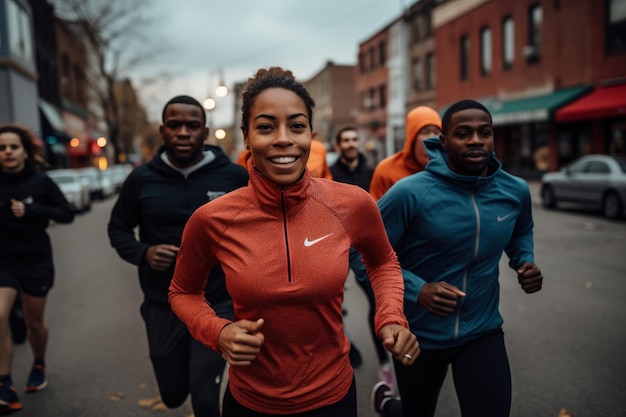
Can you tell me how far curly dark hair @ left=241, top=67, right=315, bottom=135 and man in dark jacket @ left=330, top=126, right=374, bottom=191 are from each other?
11.9 feet

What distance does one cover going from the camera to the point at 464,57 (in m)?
30.2

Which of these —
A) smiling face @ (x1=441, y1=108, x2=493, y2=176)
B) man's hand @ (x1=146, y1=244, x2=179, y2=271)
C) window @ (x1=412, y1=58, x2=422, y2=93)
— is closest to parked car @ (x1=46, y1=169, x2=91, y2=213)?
man's hand @ (x1=146, y1=244, x2=179, y2=271)

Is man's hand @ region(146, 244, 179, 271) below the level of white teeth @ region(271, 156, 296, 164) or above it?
below

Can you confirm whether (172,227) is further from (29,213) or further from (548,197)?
(548,197)

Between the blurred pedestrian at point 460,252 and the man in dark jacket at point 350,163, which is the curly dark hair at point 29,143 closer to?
the man in dark jacket at point 350,163

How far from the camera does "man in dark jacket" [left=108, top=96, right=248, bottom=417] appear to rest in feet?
10.3

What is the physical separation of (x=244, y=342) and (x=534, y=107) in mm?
23362

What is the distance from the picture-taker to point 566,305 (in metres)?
6.84

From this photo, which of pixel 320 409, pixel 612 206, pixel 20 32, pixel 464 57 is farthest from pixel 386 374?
pixel 20 32

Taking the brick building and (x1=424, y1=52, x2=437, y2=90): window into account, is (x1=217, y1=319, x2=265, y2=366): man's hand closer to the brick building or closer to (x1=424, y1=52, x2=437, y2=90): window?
the brick building

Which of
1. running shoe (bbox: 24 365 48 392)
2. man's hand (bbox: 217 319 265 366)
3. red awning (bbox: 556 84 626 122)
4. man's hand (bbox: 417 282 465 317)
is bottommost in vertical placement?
running shoe (bbox: 24 365 48 392)

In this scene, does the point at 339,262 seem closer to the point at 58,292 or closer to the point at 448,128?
the point at 448,128

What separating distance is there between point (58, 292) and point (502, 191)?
7335 millimetres

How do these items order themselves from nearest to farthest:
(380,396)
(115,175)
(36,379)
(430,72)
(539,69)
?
(380,396) → (36,379) → (539,69) → (115,175) → (430,72)
